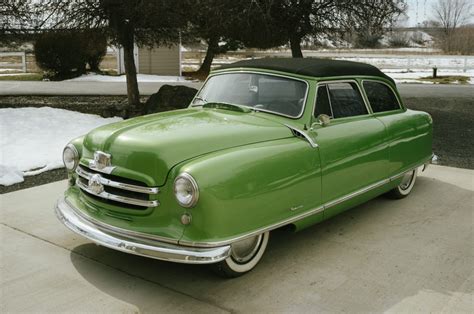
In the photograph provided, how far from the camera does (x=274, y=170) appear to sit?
145 inches

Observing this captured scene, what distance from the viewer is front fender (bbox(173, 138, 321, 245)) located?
10.8ft

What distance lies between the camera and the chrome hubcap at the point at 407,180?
567cm

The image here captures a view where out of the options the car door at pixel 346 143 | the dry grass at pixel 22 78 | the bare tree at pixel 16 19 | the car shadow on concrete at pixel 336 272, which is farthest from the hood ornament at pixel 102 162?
the dry grass at pixel 22 78

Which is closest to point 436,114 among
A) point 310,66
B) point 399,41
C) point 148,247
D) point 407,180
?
point 407,180

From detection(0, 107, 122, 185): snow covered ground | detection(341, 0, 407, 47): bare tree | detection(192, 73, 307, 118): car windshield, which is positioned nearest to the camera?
detection(192, 73, 307, 118): car windshield

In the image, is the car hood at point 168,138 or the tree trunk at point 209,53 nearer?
the car hood at point 168,138

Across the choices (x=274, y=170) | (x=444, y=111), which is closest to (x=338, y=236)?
(x=274, y=170)

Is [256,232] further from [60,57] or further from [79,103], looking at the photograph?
[60,57]

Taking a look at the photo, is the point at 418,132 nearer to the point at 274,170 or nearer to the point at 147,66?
the point at 274,170

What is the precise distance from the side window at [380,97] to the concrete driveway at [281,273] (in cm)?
115

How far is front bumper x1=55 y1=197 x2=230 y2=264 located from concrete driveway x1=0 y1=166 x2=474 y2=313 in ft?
1.09

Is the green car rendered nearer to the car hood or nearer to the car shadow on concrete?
the car hood

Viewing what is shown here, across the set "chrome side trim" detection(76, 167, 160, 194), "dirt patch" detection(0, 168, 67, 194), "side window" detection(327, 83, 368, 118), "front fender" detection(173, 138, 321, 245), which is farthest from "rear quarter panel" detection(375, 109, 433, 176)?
"dirt patch" detection(0, 168, 67, 194)

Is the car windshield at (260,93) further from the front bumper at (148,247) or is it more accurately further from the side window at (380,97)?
the front bumper at (148,247)
